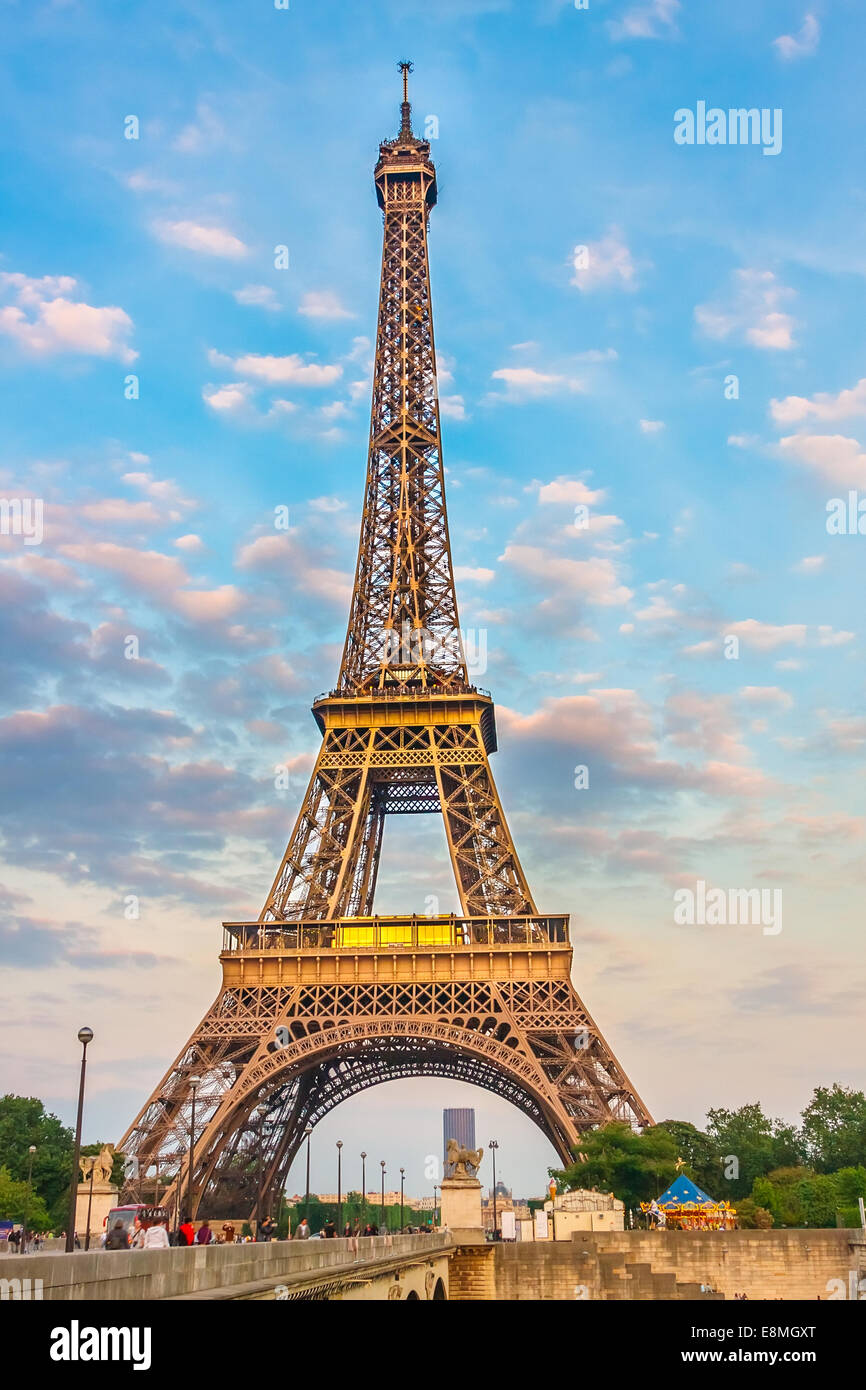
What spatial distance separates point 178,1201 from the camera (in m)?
48.2

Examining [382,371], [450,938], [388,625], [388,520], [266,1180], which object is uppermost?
[382,371]

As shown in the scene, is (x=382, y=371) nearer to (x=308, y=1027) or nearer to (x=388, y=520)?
(x=388, y=520)

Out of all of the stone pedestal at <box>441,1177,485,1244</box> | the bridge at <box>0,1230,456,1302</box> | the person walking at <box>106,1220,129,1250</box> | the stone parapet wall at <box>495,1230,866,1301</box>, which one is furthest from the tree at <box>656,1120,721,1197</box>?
the person walking at <box>106,1220,129,1250</box>

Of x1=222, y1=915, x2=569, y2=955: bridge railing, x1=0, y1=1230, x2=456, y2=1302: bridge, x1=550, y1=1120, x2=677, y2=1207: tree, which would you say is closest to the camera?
x1=0, y1=1230, x2=456, y2=1302: bridge

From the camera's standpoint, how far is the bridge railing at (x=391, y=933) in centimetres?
5916

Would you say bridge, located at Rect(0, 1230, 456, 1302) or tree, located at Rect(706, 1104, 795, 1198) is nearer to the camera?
bridge, located at Rect(0, 1230, 456, 1302)

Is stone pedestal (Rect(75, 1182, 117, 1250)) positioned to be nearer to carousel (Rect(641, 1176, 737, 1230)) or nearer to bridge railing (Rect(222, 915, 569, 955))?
bridge railing (Rect(222, 915, 569, 955))

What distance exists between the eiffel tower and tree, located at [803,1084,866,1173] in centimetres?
2616

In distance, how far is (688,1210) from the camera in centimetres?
5206

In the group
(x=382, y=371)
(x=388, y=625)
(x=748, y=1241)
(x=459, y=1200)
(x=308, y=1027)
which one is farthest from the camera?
(x=382, y=371)

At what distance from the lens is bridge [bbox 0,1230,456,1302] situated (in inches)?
430

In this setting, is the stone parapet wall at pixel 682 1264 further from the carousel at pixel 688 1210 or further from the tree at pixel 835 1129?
the tree at pixel 835 1129
